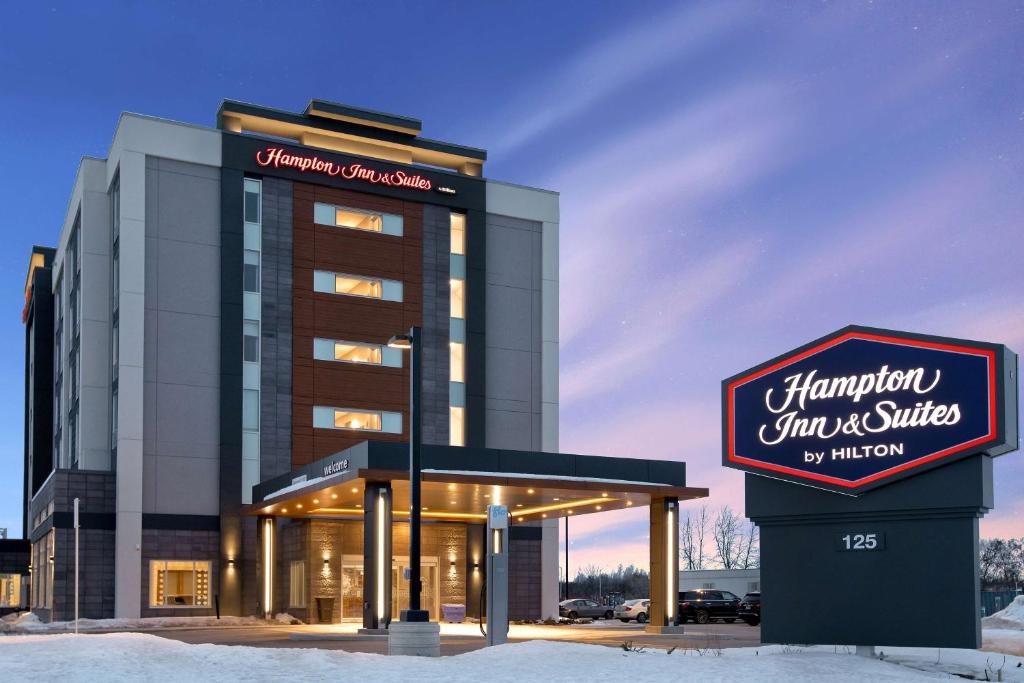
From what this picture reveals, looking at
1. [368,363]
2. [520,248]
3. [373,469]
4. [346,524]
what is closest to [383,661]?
[373,469]

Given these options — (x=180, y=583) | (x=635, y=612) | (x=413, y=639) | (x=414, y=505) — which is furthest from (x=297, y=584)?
(x=413, y=639)

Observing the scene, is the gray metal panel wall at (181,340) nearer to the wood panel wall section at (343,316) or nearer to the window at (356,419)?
the wood panel wall section at (343,316)

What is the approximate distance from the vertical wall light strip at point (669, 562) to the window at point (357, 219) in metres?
23.7

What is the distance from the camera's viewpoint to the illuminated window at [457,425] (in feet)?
199

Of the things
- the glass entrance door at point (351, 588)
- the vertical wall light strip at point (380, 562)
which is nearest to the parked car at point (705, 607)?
the glass entrance door at point (351, 588)

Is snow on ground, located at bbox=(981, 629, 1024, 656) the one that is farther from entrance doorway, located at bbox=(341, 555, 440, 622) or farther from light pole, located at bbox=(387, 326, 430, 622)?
entrance doorway, located at bbox=(341, 555, 440, 622)

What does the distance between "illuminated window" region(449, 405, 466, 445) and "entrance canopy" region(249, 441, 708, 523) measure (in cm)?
1174

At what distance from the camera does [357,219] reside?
59688 millimetres

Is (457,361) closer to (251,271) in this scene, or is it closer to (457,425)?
(457,425)

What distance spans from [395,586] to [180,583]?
9914 mm

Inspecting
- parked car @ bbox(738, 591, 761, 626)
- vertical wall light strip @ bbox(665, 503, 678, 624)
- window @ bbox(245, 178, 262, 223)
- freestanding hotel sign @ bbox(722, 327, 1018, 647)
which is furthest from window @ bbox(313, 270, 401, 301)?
freestanding hotel sign @ bbox(722, 327, 1018, 647)

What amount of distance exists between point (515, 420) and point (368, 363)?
8.95 m

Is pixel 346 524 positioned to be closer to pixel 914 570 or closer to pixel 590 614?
pixel 590 614

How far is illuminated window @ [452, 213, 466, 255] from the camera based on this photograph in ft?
205
